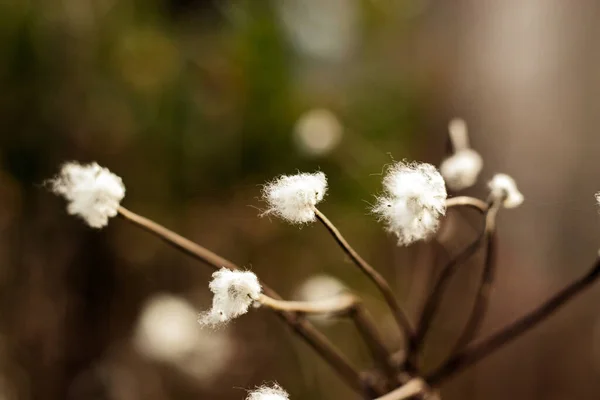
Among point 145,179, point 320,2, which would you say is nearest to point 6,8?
point 145,179

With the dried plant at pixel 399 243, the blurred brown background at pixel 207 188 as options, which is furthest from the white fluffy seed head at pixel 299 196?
the blurred brown background at pixel 207 188

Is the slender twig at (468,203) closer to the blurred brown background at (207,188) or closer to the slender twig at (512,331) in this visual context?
the slender twig at (512,331)

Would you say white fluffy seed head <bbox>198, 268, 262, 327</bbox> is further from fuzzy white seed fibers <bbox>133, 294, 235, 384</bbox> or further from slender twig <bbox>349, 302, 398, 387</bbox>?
fuzzy white seed fibers <bbox>133, 294, 235, 384</bbox>

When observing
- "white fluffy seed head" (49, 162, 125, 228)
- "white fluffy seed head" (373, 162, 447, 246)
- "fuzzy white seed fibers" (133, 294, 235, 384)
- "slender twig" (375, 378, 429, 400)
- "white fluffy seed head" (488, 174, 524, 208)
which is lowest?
"slender twig" (375, 378, 429, 400)

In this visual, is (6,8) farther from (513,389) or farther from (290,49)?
(513,389)

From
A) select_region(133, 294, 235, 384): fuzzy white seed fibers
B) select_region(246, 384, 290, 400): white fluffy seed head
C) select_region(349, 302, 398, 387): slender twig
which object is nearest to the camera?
select_region(246, 384, 290, 400): white fluffy seed head

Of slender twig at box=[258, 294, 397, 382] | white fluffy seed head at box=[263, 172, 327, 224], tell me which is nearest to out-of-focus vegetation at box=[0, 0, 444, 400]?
slender twig at box=[258, 294, 397, 382]
